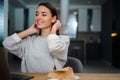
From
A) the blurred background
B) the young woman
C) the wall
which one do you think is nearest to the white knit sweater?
the young woman

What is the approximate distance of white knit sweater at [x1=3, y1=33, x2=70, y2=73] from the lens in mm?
1288

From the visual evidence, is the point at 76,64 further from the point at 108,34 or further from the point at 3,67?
the point at 108,34

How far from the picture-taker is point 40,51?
4.35 ft

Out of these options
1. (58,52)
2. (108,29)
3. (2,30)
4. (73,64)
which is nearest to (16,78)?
(58,52)

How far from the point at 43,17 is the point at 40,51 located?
0.21 metres

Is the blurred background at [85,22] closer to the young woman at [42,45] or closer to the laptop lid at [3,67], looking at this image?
the young woman at [42,45]

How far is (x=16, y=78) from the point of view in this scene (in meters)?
1.04

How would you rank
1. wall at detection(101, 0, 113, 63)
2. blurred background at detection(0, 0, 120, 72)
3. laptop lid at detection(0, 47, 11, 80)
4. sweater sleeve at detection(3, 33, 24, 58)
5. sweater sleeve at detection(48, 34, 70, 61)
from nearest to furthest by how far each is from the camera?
laptop lid at detection(0, 47, 11, 80)
sweater sleeve at detection(48, 34, 70, 61)
sweater sleeve at detection(3, 33, 24, 58)
wall at detection(101, 0, 113, 63)
blurred background at detection(0, 0, 120, 72)

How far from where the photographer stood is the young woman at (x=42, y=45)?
130 centimetres

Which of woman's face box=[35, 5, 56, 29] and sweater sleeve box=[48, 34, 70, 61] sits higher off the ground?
woman's face box=[35, 5, 56, 29]

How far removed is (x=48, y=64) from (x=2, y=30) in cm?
420

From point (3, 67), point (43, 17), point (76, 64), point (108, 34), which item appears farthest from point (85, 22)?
point (3, 67)

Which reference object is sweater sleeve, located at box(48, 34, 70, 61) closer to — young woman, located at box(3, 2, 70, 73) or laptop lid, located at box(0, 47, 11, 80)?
young woman, located at box(3, 2, 70, 73)

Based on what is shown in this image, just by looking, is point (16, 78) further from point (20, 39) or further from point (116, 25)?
point (116, 25)
